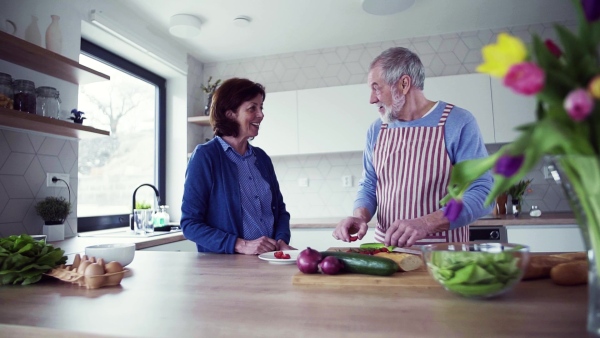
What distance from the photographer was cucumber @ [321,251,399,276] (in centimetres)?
96

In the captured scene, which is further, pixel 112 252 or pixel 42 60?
pixel 42 60

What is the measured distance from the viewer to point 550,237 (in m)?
2.64

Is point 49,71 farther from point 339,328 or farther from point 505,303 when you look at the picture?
point 505,303

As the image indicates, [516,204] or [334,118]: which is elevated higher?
[334,118]

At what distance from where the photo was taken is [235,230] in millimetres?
1714

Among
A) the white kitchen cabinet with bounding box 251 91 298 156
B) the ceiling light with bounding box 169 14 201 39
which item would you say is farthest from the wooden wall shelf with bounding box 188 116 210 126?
the ceiling light with bounding box 169 14 201 39

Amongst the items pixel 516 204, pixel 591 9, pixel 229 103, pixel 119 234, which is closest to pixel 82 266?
pixel 229 103

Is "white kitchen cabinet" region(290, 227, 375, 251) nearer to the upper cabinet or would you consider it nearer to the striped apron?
the striped apron

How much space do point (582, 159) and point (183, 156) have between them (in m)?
3.74

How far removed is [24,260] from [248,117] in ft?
3.48

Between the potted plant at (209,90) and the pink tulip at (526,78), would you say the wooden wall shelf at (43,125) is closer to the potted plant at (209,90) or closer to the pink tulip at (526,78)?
the potted plant at (209,90)

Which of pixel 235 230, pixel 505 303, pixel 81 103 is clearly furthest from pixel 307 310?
pixel 81 103

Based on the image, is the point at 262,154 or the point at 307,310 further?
the point at 262,154

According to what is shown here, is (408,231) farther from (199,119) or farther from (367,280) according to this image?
(199,119)
